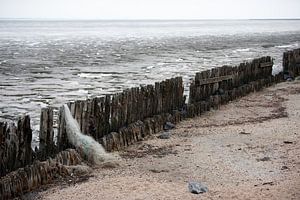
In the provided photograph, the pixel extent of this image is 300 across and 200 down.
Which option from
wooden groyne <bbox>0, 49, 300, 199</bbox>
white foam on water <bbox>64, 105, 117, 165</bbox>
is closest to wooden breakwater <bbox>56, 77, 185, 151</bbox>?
wooden groyne <bbox>0, 49, 300, 199</bbox>

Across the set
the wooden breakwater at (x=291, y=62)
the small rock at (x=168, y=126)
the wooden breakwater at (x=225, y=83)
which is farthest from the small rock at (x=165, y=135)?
the wooden breakwater at (x=291, y=62)

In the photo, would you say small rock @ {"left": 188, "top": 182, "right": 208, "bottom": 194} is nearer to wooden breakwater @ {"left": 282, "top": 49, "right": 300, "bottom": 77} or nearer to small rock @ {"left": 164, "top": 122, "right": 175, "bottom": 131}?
small rock @ {"left": 164, "top": 122, "right": 175, "bottom": 131}

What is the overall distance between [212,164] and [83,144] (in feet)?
7.41

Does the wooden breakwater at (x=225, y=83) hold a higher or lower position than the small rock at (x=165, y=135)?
higher

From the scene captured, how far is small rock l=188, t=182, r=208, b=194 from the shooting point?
604cm

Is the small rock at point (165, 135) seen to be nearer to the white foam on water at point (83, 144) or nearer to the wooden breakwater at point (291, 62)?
the white foam on water at point (83, 144)

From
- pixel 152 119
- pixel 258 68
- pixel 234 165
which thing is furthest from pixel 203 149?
pixel 258 68

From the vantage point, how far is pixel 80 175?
22.8ft

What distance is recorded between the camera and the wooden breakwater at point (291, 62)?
17.0 metres

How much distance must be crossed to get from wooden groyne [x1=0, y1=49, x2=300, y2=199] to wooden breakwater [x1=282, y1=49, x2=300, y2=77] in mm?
3552

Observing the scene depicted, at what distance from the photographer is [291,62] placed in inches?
677

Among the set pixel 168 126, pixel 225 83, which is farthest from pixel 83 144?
pixel 225 83

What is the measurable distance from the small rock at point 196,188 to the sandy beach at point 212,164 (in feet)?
0.24

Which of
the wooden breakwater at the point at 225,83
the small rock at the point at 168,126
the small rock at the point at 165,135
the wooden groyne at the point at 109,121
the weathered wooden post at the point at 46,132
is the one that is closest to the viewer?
the wooden groyne at the point at 109,121
